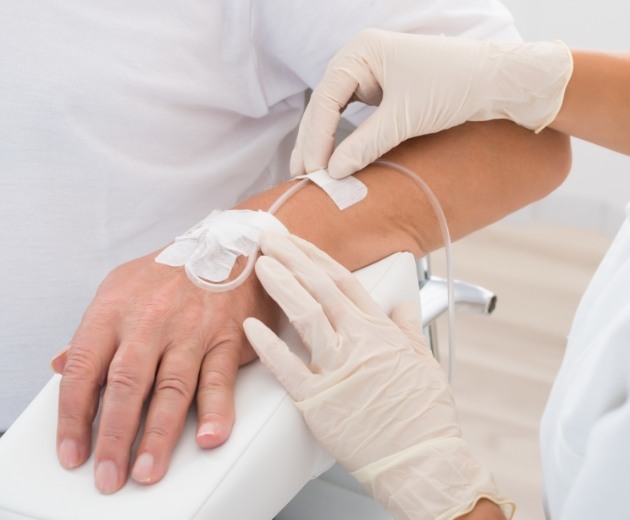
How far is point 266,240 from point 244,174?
419mm

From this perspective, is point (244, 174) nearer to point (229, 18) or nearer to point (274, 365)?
point (229, 18)

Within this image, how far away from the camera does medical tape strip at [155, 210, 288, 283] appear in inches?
40.3

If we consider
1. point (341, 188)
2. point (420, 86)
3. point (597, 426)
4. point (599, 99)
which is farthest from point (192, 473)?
point (599, 99)

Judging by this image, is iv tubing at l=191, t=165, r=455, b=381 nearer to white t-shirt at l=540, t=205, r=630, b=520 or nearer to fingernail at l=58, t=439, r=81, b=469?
fingernail at l=58, t=439, r=81, b=469

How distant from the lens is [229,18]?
4.12ft

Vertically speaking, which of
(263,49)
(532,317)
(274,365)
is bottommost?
(532,317)

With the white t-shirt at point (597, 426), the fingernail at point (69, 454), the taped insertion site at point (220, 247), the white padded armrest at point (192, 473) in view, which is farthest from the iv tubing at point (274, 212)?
the white t-shirt at point (597, 426)

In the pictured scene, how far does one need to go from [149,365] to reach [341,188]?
41 centimetres

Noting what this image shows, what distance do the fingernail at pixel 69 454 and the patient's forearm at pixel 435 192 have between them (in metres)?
0.42

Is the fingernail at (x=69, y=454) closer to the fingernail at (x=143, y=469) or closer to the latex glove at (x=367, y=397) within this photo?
the fingernail at (x=143, y=469)

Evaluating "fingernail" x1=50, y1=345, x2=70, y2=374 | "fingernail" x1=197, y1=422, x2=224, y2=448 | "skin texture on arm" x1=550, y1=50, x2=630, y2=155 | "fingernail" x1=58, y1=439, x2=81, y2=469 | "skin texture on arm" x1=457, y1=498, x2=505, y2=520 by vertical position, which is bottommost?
"skin texture on arm" x1=457, y1=498, x2=505, y2=520

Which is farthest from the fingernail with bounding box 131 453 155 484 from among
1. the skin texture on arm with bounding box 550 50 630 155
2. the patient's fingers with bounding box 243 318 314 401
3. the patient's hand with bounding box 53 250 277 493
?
the skin texture on arm with bounding box 550 50 630 155

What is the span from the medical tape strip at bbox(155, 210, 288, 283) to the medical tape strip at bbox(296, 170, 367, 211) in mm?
140

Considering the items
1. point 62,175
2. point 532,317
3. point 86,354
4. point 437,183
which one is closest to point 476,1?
point 437,183
